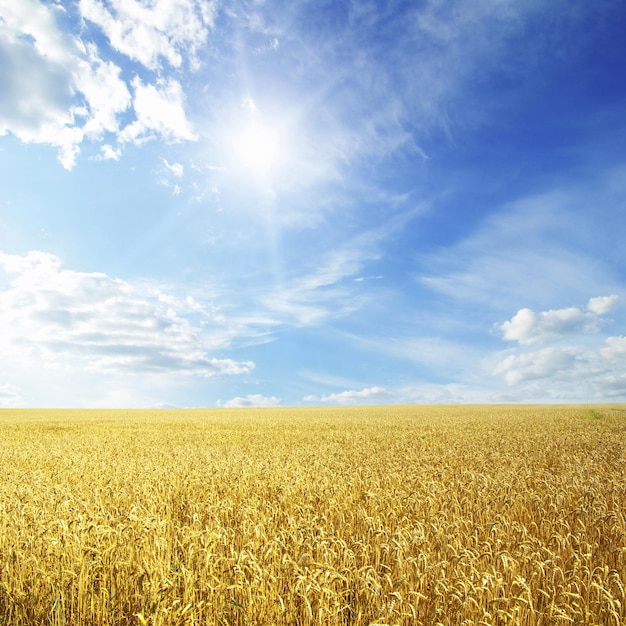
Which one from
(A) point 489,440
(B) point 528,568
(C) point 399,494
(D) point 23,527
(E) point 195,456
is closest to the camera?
(B) point 528,568

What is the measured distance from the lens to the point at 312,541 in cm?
522

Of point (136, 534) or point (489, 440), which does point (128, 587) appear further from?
point (489, 440)

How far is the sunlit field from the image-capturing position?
3.91 metres

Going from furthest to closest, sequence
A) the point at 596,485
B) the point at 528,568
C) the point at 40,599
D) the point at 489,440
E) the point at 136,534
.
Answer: the point at 489,440 → the point at 596,485 → the point at 136,534 → the point at 528,568 → the point at 40,599

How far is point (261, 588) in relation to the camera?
3932mm

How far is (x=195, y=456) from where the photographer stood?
13.4m

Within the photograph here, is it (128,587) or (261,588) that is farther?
(128,587)

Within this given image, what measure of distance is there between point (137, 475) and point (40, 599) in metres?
5.88

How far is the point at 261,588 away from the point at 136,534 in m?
2.52

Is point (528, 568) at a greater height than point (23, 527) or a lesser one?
lesser

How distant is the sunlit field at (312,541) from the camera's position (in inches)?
154

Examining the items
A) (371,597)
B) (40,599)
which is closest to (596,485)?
(371,597)

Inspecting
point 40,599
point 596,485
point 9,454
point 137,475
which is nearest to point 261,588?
point 40,599

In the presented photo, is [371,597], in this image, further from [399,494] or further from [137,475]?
[137,475]
